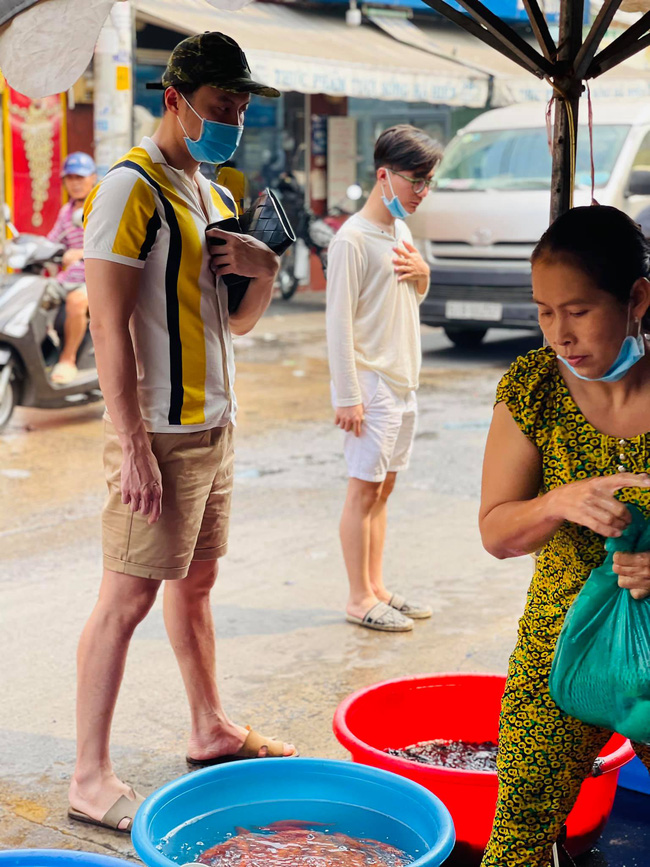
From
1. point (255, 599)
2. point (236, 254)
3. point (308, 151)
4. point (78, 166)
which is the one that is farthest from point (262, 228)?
point (308, 151)

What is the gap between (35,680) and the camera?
4.28m

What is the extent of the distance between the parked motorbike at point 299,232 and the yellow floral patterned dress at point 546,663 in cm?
1370

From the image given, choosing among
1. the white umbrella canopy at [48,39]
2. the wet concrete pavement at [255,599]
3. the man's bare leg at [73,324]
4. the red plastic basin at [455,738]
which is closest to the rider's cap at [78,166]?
the man's bare leg at [73,324]

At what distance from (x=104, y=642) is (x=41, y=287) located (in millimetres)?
5388

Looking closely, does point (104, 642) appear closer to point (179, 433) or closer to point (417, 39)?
point (179, 433)

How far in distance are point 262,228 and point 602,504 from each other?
1689 millimetres

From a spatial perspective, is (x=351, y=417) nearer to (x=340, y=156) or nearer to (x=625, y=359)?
(x=625, y=359)

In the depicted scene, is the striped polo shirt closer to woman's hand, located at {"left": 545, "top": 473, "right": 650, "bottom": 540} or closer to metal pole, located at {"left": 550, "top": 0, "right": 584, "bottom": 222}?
metal pole, located at {"left": 550, "top": 0, "right": 584, "bottom": 222}

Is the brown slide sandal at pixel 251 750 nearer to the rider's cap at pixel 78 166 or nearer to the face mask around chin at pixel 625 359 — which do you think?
the face mask around chin at pixel 625 359

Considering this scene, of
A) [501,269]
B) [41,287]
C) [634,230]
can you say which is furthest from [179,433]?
[501,269]

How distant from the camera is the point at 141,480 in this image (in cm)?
311

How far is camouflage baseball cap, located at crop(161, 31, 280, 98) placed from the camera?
3131 millimetres

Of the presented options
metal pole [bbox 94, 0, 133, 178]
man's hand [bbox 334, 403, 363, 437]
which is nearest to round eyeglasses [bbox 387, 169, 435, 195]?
man's hand [bbox 334, 403, 363, 437]

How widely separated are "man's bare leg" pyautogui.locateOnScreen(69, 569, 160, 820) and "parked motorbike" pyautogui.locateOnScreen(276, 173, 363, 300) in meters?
12.8
